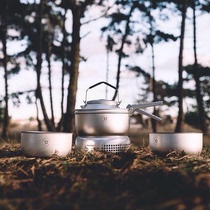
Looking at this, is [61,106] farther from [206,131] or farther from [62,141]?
[62,141]

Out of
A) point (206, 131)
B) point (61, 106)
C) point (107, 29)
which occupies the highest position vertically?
point (107, 29)

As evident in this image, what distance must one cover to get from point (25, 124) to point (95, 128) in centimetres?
2271

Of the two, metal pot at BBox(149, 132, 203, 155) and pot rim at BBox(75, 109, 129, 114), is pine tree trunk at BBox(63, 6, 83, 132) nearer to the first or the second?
pot rim at BBox(75, 109, 129, 114)

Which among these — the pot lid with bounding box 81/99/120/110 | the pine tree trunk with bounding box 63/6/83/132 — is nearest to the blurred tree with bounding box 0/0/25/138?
the pine tree trunk with bounding box 63/6/83/132

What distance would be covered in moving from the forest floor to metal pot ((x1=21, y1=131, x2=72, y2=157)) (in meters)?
0.22

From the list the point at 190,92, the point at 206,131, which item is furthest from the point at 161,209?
the point at 190,92

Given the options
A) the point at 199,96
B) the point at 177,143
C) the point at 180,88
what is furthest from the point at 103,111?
the point at 199,96

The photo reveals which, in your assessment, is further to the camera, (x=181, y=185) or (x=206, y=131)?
(x=206, y=131)

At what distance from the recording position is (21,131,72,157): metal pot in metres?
2.84

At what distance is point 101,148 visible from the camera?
3104 millimetres

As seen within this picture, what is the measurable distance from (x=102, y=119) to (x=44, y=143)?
21.7 inches

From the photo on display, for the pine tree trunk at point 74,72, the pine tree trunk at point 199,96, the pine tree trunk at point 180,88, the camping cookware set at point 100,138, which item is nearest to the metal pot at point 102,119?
the camping cookware set at point 100,138

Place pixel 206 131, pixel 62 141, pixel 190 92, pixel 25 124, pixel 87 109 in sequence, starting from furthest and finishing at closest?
1. pixel 25 124
2. pixel 190 92
3. pixel 206 131
4. pixel 87 109
5. pixel 62 141

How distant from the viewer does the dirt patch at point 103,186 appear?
151 cm
